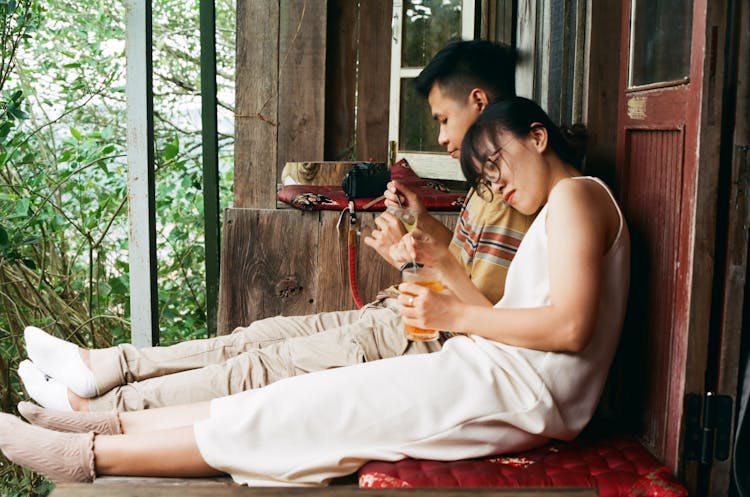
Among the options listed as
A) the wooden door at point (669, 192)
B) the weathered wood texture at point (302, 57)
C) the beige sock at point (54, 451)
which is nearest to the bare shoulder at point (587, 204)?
the wooden door at point (669, 192)

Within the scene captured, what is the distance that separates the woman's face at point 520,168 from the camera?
1.92m

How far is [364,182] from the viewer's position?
2.99 metres

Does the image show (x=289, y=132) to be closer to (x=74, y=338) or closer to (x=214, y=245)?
(x=214, y=245)

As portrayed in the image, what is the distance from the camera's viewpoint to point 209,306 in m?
3.78

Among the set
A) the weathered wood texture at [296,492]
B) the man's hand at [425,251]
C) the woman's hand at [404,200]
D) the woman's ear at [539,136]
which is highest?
the woman's ear at [539,136]

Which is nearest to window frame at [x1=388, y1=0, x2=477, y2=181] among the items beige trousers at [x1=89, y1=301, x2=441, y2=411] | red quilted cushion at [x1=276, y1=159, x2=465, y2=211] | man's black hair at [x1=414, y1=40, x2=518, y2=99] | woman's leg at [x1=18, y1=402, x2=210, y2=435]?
red quilted cushion at [x1=276, y1=159, x2=465, y2=211]

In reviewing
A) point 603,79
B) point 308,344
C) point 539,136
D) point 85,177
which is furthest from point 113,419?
point 85,177

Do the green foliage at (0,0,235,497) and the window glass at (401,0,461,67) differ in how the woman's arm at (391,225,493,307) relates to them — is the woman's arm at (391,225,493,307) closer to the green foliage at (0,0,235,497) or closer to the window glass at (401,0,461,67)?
the window glass at (401,0,461,67)

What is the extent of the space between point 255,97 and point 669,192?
187 cm

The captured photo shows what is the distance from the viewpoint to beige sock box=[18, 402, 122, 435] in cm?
204

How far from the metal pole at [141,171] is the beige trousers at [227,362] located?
22.8 inches

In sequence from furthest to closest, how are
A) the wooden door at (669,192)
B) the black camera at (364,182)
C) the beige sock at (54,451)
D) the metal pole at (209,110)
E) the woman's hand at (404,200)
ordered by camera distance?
the metal pole at (209,110) < the black camera at (364,182) < the woman's hand at (404,200) < the beige sock at (54,451) < the wooden door at (669,192)

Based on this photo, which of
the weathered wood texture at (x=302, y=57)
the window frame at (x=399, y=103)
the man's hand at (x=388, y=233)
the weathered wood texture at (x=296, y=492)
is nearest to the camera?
the weathered wood texture at (x=296, y=492)

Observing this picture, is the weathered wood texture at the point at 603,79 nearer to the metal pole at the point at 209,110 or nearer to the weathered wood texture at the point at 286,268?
the weathered wood texture at the point at 286,268
